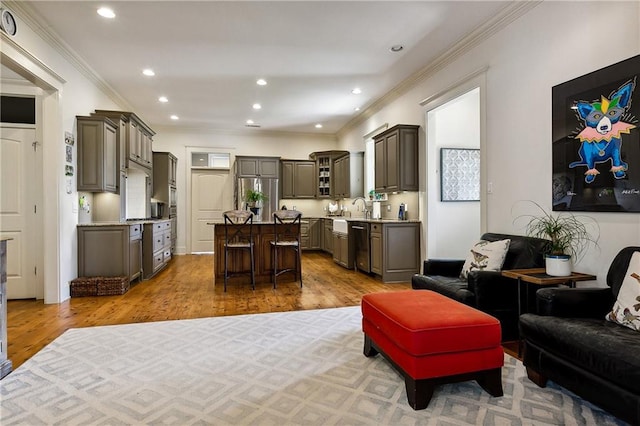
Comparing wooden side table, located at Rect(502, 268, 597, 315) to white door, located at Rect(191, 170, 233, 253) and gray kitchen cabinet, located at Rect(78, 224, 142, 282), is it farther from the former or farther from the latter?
white door, located at Rect(191, 170, 233, 253)

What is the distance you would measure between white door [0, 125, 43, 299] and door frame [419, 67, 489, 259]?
5.00 metres

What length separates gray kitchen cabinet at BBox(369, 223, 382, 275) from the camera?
5023 millimetres

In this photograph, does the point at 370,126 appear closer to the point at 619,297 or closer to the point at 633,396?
the point at 619,297

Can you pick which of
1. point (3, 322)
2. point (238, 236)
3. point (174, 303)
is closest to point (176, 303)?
point (174, 303)

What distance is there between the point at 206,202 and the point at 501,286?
7.26 metres

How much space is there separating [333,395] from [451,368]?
0.69m

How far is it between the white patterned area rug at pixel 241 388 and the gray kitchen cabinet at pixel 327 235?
16.3ft

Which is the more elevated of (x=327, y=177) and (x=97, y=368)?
(x=327, y=177)

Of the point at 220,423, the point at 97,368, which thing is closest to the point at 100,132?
the point at 97,368

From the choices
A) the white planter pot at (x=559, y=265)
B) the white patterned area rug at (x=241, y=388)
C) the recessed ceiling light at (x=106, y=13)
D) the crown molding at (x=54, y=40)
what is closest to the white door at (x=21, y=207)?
the crown molding at (x=54, y=40)

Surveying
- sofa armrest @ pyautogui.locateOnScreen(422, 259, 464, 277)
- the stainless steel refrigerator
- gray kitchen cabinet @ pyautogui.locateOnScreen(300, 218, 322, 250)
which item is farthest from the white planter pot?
the stainless steel refrigerator

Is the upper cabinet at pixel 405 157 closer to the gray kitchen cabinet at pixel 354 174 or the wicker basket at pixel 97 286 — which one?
the gray kitchen cabinet at pixel 354 174

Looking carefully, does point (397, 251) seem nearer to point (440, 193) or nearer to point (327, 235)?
point (440, 193)

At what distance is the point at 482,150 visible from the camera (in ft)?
12.6
